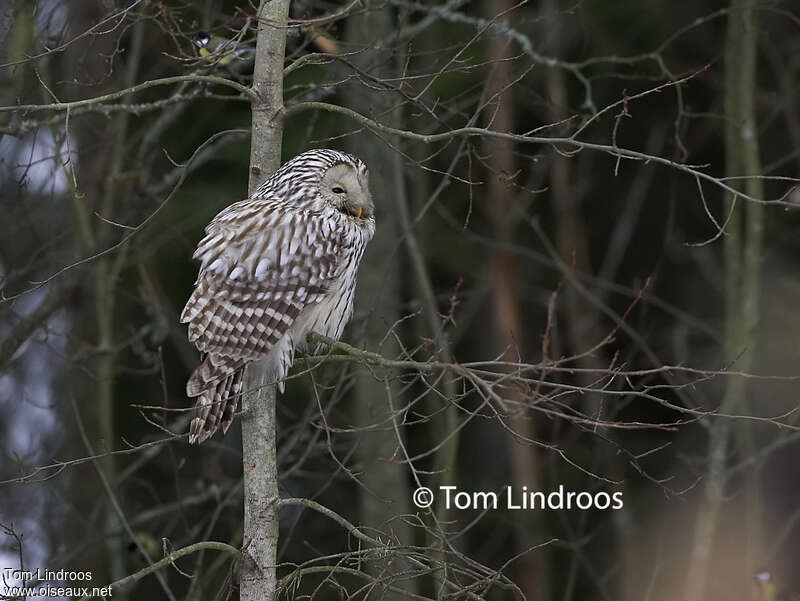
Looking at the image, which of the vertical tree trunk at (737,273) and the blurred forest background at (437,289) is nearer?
the blurred forest background at (437,289)

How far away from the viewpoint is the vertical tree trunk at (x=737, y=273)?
659 centimetres

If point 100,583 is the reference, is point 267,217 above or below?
above

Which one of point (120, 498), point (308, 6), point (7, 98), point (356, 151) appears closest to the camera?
point (308, 6)

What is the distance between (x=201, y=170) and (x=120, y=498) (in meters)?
2.73

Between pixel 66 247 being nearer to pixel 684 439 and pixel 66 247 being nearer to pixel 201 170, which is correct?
pixel 201 170

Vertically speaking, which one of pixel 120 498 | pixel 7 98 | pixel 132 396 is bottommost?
pixel 120 498

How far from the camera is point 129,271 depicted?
8.78 meters

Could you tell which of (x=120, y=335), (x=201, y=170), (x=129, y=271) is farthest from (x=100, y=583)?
(x=201, y=170)

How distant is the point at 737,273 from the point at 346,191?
295cm

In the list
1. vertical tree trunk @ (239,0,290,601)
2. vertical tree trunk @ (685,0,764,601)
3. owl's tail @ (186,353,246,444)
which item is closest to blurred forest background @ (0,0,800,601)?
vertical tree trunk @ (685,0,764,601)

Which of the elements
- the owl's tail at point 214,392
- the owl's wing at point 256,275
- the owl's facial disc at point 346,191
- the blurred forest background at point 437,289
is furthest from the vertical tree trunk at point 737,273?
the owl's tail at point 214,392

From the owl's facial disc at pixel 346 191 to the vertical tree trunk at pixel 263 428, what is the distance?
2.51 feet

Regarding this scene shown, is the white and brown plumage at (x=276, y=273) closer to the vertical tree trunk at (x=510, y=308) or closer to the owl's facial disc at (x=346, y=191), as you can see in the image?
the owl's facial disc at (x=346, y=191)

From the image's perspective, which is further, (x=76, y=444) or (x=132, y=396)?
(x=132, y=396)
